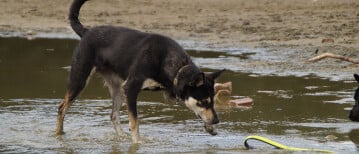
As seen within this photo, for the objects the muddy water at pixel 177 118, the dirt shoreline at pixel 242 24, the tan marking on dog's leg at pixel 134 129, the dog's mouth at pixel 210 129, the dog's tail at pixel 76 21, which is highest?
the dog's tail at pixel 76 21

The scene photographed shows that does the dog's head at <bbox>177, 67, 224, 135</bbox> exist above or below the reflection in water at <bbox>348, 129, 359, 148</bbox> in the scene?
above

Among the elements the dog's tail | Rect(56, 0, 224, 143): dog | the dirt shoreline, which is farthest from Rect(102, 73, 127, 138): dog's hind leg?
the dirt shoreline

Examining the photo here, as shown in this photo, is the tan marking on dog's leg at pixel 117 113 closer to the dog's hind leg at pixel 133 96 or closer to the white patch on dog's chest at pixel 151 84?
the dog's hind leg at pixel 133 96

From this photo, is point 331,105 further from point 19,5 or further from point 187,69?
point 19,5

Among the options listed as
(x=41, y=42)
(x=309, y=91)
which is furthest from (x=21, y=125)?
(x=41, y=42)

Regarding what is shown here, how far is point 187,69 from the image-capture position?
8859mm

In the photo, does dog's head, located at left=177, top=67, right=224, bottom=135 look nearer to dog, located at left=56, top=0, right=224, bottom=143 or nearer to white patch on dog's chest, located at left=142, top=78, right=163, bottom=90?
dog, located at left=56, top=0, right=224, bottom=143

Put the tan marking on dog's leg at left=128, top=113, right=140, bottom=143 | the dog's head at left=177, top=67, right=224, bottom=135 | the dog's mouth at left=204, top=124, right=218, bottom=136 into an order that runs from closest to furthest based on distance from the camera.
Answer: the dog's head at left=177, top=67, right=224, bottom=135 → the dog's mouth at left=204, top=124, right=218, bottom=136 → the tan marking on dog's leg at left=128, top=113, right=140, bottom=143

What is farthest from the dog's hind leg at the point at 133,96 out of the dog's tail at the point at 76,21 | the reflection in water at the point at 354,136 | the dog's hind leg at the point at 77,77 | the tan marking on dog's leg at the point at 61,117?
the reflection in water at the point at 354,136

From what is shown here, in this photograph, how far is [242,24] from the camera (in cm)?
1889

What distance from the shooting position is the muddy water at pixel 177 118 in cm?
910

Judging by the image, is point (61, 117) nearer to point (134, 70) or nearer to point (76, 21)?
point (76, 21)

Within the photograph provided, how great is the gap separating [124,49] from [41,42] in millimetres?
9293

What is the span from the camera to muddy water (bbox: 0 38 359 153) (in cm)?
910
